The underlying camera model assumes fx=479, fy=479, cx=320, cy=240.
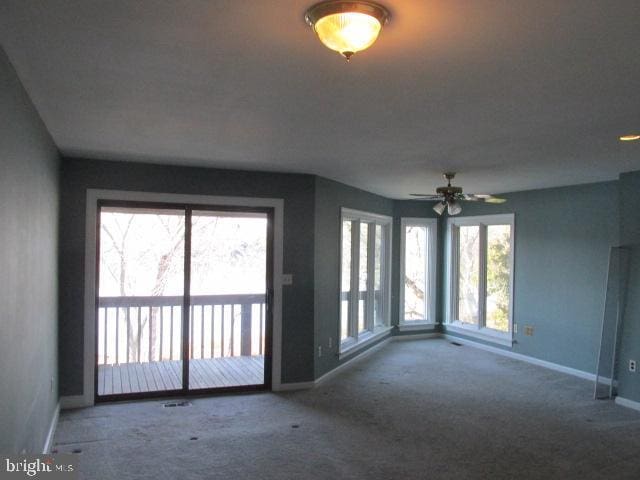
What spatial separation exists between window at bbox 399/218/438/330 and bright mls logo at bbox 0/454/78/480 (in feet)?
19.7

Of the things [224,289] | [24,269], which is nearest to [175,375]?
[224,289]

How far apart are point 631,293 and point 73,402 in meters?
5.65

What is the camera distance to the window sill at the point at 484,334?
699cm

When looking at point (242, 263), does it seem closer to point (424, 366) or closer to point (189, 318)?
point (189, 318)

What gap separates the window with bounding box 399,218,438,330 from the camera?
8188mm

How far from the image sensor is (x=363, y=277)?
7.04 m

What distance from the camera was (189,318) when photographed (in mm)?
5035

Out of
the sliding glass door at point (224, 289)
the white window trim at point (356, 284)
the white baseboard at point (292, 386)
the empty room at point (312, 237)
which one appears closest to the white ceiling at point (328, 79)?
the empty room at point (312, 237)

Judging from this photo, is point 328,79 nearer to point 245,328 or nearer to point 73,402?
point 73,402

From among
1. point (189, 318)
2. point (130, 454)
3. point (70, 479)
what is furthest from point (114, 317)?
point (70, 479)

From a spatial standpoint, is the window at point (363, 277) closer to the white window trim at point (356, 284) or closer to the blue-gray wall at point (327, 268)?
the white window trim at point (356, 284)

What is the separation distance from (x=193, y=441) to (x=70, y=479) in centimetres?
123

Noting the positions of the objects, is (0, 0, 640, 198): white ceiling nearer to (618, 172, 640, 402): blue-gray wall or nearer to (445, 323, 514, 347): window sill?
(618, 172, 640, 402): blue-gray wall

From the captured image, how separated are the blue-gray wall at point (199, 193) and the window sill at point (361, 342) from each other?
91 cm
